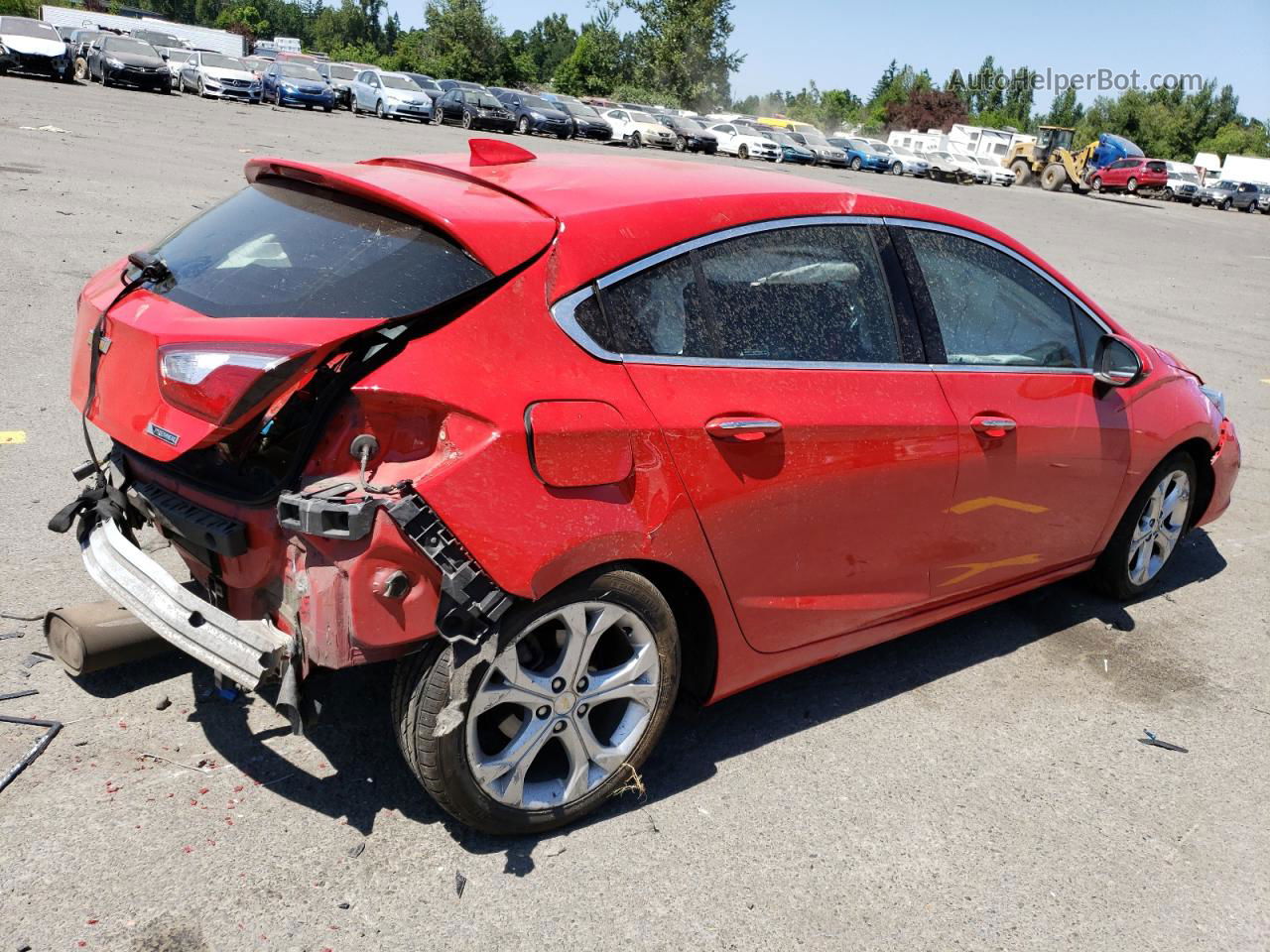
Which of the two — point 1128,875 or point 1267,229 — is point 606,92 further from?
point 1128,875

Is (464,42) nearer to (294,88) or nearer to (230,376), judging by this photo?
(294,88)

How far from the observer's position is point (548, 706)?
306cm

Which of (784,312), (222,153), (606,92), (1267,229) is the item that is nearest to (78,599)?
(784,312)

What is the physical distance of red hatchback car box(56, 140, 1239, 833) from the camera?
2719mm

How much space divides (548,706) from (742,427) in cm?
96

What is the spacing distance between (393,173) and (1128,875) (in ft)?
9.96

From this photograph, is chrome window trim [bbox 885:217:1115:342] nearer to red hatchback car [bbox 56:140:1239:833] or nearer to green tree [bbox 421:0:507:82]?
red hatchback car [bbox 56:140:1239:833]

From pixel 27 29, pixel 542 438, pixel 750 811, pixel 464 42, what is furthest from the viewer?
pixel 464 42

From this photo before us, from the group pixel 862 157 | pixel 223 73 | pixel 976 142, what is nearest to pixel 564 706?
pixel 223 73

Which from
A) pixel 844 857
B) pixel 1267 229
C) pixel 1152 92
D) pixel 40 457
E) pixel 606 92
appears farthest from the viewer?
pixel 1152 92

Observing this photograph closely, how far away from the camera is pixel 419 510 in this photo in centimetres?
264

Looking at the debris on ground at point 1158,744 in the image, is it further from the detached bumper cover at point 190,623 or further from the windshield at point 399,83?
the windshield at point 399,83

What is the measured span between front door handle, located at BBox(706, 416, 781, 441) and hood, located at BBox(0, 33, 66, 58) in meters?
37.4

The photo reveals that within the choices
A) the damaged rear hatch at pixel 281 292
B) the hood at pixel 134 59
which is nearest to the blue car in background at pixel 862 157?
the hood at pixel 134 59
